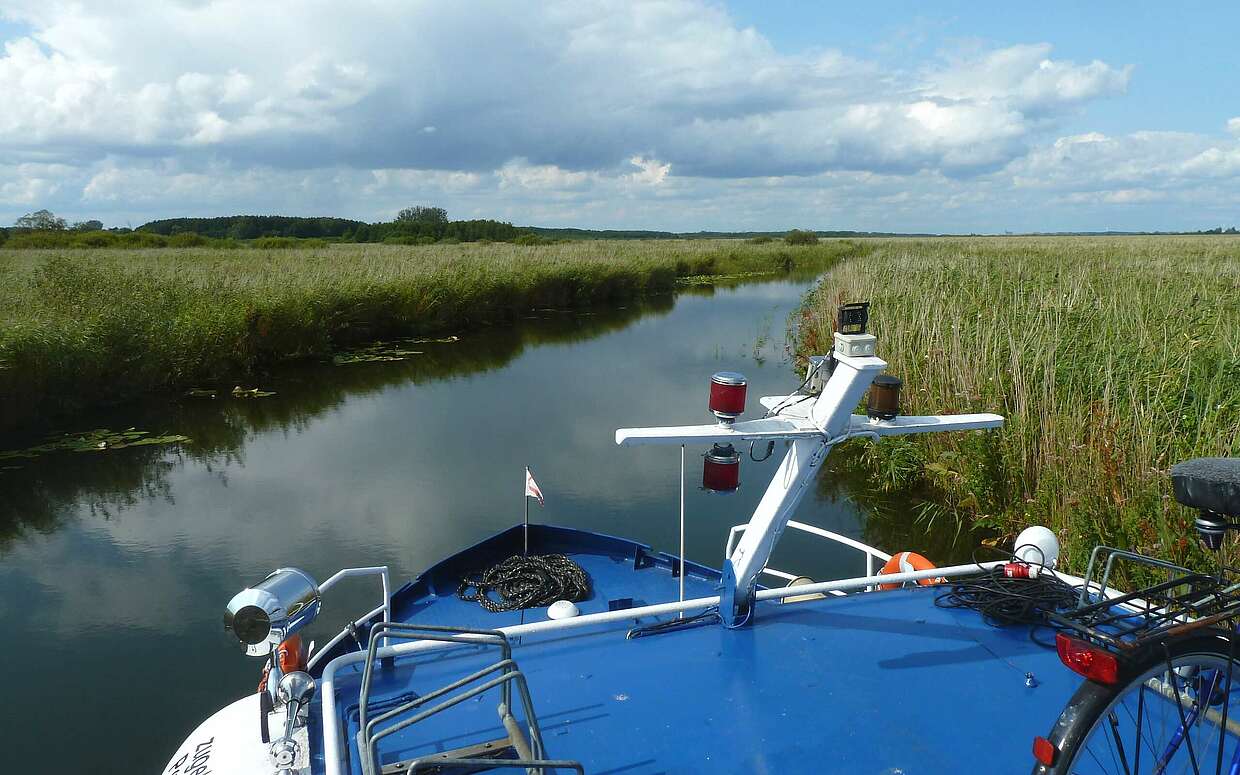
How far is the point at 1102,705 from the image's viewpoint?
90.9 inches

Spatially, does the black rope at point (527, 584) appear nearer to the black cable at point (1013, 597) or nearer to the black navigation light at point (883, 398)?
the black cable at point (1013, 597)

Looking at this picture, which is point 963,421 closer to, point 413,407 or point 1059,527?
point 1059,527

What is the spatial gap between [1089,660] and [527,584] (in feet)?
13.7

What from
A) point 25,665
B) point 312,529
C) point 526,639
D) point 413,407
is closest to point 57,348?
point 413,407

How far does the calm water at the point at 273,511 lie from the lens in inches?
255

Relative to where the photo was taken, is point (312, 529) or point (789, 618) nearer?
point (789, 618)

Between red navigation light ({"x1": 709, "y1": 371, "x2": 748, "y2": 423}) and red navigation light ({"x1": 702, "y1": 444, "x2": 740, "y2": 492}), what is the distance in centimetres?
15

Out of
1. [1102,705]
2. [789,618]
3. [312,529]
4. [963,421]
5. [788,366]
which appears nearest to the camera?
[1102,705]

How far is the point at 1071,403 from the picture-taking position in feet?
26.0

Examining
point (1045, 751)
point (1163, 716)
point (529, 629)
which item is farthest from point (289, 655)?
point (1163, 716)

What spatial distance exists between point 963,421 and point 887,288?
41.7 ft

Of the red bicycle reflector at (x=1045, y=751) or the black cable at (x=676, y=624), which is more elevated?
the red bicycle reflector at (x=1045, y=751)

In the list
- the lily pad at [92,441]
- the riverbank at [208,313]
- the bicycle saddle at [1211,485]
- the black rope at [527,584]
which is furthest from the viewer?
the riverbank at [208,313]

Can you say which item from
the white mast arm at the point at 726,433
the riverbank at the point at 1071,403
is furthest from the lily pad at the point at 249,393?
the white mast arm at the point at 726,433
